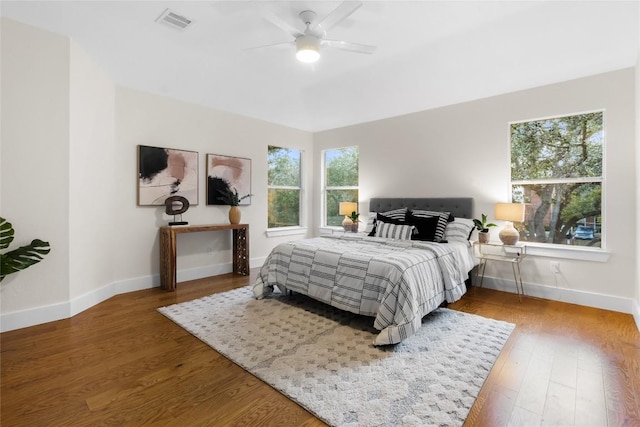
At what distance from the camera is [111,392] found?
179 cm

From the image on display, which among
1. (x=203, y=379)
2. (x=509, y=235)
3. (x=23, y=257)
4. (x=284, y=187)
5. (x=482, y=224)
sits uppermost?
(x=284, y=187)

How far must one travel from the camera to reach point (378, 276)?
2549mm

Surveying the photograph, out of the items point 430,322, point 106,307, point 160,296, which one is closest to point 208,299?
point 160,296

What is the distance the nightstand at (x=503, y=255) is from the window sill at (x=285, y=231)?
3.12 metres

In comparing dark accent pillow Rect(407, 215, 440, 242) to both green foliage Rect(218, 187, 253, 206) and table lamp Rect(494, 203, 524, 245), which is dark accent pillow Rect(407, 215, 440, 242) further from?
green foliage Rect(218, 187, 253, 206)

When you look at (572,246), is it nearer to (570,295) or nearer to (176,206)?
(570,295)

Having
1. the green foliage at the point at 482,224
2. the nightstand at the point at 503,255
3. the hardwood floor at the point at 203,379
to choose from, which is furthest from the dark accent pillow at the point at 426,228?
the hardwood floor at the point at 203,379

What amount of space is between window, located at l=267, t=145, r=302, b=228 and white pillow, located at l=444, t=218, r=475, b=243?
3012 mm

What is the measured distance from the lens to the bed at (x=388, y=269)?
94.9 inches

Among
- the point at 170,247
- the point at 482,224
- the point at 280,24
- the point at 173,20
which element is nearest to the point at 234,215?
the point at 170,247

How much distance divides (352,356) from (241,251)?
293cm

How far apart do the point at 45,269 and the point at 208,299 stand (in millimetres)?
1499

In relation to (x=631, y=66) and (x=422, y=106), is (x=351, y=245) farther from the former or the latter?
(x=631, y=66)

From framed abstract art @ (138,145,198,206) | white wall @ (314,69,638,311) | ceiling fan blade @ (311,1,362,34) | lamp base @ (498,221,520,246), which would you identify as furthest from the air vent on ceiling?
lamp base @ (498,221,520,246)
